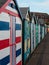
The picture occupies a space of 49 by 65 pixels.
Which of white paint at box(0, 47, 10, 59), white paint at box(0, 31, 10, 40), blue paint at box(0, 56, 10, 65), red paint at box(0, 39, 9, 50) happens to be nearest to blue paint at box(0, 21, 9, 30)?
white paint at box(0, 31, 10, 40)

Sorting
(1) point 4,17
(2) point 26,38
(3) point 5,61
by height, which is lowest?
(3) point 5,61

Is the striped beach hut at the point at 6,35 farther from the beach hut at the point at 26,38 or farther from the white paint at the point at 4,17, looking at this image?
the beach hut at the point at 26,38

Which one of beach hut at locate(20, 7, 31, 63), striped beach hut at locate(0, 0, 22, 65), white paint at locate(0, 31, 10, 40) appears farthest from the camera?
beach hut at locate(20, 7, 31, 63)

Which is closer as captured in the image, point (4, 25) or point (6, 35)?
point (4, 25)

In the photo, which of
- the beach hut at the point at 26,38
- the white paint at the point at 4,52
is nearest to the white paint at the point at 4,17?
the white paint at the point at 4,52

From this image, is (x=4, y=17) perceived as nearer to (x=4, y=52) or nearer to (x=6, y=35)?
(x=6, y=35)

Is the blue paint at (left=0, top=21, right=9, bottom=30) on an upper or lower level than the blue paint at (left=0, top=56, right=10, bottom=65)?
upper

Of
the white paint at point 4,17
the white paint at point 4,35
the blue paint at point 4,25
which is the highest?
the white paint at point 4,17

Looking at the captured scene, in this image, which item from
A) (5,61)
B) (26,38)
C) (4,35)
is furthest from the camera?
(26,38)

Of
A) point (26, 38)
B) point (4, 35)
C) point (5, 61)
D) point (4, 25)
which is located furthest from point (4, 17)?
point (26, 38)

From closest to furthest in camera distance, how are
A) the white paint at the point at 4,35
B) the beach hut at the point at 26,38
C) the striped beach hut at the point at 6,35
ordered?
1. the white paint at the point at 4,35
2. the striped beach hut at the point at 6,35
3. the beach hut at the point at 26,38

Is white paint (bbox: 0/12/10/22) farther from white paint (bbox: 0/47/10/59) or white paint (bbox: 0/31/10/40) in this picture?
white paint (bbox: 0/47/10/59)

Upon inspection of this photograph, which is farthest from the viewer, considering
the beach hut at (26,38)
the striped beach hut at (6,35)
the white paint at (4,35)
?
the beach hut at (26,38)

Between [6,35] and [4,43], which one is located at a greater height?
[6,35]
